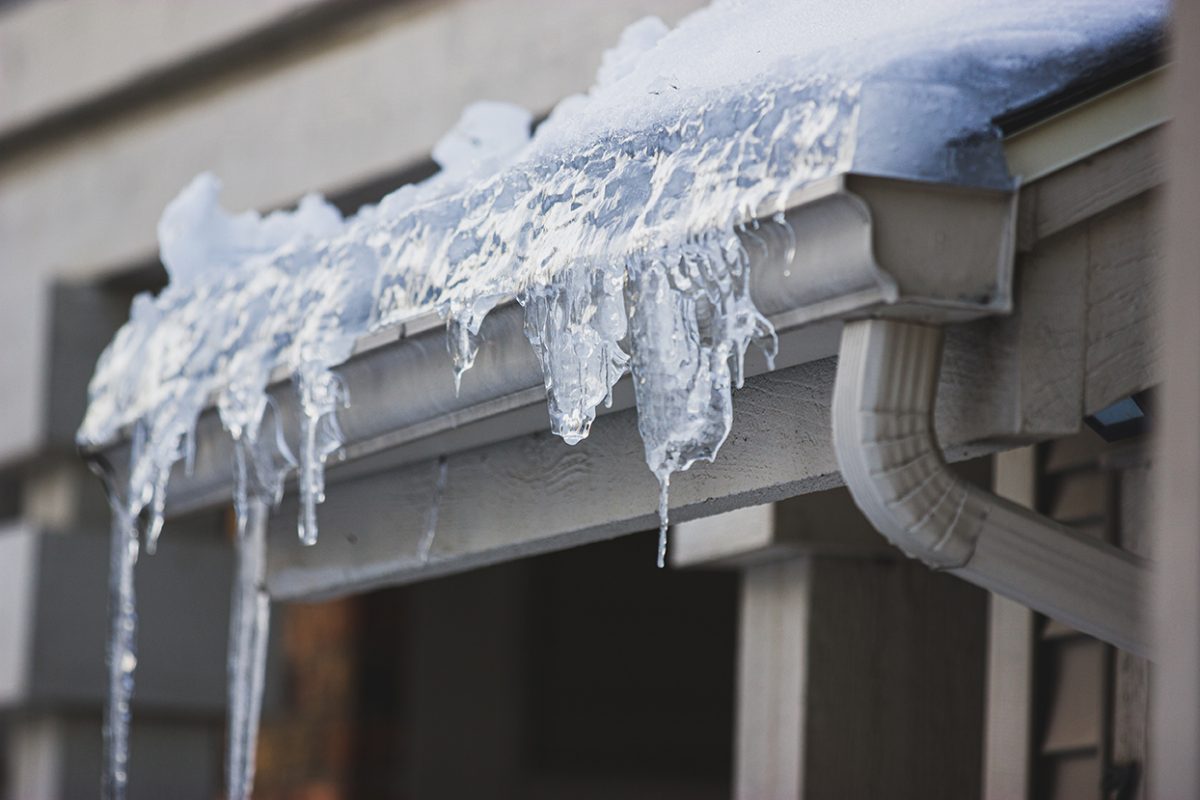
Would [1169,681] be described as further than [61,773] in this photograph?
No

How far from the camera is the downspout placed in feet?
7.40

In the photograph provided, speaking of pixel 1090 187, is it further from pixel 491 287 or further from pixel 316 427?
pixel 316 427

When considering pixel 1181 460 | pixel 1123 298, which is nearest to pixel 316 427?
pixel 1123 298

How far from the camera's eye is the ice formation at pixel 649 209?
7.55ft

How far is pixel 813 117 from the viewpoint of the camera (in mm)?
2307

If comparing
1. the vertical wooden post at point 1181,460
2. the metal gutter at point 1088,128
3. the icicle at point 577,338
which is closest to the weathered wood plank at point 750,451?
the metal gutter at point 1088,128

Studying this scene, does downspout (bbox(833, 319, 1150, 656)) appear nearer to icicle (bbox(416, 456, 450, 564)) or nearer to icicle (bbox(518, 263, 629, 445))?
icicle (bbox(518, 263, 629, 445))

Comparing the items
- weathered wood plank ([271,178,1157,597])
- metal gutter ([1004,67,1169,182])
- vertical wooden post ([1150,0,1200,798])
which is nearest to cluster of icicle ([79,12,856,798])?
weathered wood plank ([271,178,1157,597])

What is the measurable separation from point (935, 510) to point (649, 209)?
1.80 feet

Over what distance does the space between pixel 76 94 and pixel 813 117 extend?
423 centimetres

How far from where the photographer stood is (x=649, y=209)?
8.18ft

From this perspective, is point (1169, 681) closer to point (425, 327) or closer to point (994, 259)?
point (994, 259)

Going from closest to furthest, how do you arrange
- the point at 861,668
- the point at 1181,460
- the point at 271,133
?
the point at 1181,460
the point at 861,668
the point at 271,133

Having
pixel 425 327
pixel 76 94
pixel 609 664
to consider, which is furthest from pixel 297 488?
pixel 609 664
